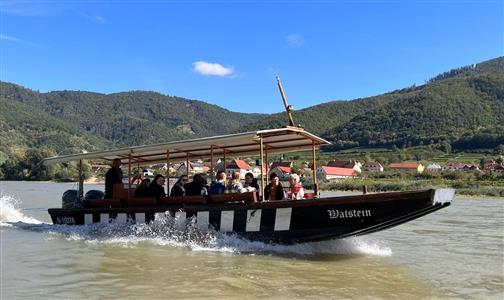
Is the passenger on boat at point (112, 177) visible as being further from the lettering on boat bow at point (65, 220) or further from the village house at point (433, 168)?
the village house at point (433, 168)

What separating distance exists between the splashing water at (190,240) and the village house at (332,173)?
231 ft

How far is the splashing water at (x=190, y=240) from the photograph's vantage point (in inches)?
412

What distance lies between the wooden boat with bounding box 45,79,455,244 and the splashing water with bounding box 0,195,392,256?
0.14 meters

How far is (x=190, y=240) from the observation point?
36.9 ft

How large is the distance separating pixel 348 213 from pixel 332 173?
260 ft

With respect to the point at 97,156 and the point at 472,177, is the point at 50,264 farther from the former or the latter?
the point at 472,177

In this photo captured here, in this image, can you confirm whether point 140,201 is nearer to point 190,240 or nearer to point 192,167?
point 190,240

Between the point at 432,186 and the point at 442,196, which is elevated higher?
the point at 442,196

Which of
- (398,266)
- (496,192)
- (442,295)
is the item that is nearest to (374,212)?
(398,266)

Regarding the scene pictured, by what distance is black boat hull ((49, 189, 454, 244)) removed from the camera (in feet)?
30.5

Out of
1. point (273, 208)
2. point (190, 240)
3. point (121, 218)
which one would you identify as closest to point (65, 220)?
point (121, 218)

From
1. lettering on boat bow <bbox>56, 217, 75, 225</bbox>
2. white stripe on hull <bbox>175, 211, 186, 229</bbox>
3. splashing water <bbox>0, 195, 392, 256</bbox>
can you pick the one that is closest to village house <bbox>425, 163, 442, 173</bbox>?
lettering on boat bow <bbox>56, 217, 75, 225</bbox>

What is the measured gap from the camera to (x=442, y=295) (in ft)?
24.2

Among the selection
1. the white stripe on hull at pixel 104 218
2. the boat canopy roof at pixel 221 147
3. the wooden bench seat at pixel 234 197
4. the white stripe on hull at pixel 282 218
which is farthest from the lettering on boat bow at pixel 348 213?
the white stripe on hull at pixel 104 218
